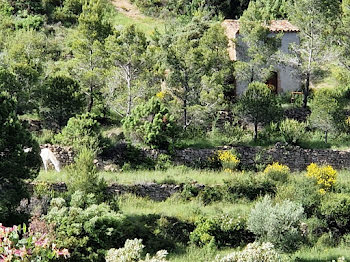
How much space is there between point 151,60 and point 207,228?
9904 mm

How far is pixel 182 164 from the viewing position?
2223cm

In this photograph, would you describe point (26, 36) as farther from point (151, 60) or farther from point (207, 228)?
point (207, 228)

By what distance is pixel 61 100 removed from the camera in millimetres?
22953

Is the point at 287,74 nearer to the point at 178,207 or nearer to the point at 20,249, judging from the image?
the point at 178,207

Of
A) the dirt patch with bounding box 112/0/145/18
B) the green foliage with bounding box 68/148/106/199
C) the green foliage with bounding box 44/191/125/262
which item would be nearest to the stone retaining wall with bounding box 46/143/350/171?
the green foliage with bounding box 68/148/106/199

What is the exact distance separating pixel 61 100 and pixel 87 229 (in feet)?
30.7

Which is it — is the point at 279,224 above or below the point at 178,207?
above

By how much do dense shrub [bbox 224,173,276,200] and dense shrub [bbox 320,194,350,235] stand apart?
2226 millimetres

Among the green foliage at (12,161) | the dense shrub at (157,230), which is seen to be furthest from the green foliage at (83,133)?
the green foliage at (12,161)

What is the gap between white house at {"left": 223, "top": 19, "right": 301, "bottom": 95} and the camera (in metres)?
28.4

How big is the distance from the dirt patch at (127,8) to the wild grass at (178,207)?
28.0 m

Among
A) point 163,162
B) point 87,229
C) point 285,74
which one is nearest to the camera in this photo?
point 87,229

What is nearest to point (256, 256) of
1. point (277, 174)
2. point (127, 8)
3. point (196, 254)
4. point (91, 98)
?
point (196, 254)

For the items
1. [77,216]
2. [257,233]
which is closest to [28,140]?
[77,216]
